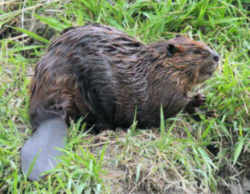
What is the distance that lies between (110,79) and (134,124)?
243 millimetres

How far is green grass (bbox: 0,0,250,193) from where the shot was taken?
6.68 ft

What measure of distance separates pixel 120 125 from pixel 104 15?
84 cm

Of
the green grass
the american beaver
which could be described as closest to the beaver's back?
the american beaver

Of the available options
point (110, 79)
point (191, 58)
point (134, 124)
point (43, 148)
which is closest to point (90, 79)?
point (110, 79)

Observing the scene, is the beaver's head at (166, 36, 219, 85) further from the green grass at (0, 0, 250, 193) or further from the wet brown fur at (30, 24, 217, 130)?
the green grass at (0, 0, 250, 193)

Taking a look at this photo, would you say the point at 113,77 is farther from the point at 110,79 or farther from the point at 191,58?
the point at 191,58

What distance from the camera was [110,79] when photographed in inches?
89.6

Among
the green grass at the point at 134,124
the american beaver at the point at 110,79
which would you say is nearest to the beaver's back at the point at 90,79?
the american beaver at the point at 110,79

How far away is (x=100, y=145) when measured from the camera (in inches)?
90.0

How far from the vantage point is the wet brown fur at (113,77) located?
226cm

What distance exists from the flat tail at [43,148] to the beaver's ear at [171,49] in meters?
0.62

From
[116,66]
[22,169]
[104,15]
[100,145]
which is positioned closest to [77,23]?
[104,15]

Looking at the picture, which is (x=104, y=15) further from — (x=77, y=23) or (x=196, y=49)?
(x=196, y=49)

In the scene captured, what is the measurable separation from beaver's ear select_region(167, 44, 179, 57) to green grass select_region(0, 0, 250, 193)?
1.14ft
